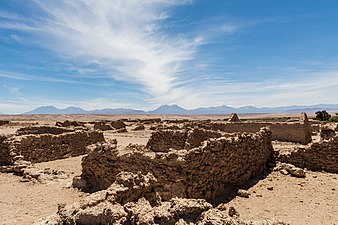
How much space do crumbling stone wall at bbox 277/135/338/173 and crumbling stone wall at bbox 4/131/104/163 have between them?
1068 cm

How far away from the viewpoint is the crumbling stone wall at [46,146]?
51.4 feet

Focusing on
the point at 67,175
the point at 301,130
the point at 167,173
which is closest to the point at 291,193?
the point at 167,173

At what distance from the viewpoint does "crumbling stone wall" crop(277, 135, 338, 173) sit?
13.4 m

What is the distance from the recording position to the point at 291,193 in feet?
35.4

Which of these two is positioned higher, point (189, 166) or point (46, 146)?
point (189, 166)

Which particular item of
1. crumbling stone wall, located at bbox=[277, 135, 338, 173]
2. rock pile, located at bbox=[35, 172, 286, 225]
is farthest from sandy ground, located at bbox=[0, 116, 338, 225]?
rock pile, located at bbox=[35, 172, 286, 225]

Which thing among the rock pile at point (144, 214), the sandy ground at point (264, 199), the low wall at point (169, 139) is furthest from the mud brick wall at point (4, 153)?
the rock pile at point (144, 214)

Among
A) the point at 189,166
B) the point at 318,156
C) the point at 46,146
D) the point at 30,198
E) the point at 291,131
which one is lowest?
the point at 30,198

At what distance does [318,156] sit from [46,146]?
45.2 feet

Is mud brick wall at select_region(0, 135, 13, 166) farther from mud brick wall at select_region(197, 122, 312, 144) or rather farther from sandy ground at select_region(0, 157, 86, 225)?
mud brick wall at select_region(197, 122, 312, 144)

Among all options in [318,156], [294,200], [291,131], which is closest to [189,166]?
[294,200]

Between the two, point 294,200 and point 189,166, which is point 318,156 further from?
point 189,166

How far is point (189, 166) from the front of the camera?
904cm

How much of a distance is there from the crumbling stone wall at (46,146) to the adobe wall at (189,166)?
19.1ft
